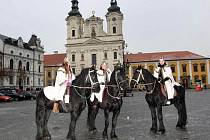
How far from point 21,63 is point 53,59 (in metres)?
28.6

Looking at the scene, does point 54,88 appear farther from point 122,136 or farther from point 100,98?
point 122,136

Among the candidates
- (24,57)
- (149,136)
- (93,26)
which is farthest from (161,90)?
(93,26)

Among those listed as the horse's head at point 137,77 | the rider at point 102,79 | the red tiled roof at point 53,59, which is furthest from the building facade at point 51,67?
the horse's head at point 137,77

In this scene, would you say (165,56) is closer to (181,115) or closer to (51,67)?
(51,67)

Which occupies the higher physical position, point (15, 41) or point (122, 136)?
point (15, 41)

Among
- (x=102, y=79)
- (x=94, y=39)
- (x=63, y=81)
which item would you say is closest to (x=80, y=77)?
(x=63, y=81)

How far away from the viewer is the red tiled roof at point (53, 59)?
93.3 m

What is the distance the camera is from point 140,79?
9570 mm

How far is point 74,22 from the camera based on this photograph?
85.2 metres

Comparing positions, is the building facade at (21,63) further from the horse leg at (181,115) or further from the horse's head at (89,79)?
the horse's head at (89,79)

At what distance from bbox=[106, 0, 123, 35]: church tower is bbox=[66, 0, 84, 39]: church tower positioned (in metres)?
9.45

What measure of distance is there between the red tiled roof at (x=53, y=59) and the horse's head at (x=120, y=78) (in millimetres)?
84697

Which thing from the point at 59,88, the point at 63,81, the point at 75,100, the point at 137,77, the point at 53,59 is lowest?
the point at 75,100

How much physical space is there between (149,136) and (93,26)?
78.7m
